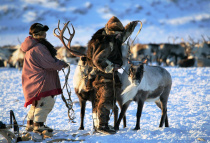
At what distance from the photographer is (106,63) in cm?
405

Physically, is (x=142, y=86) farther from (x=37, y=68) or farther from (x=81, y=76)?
(x=37, y=68)

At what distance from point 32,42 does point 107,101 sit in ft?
5.06

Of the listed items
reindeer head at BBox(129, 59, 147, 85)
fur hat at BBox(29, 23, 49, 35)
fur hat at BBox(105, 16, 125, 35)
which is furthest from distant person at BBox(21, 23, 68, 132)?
reindeer head at BBox(129, 59, 147, 85)

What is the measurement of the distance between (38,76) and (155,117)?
358cm

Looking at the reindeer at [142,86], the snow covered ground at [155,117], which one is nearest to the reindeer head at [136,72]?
the reindeer at [142,86]

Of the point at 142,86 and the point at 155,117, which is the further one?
the point at 155,117

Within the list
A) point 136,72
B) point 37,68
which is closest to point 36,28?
point 37,68

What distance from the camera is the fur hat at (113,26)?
4188 millimetres

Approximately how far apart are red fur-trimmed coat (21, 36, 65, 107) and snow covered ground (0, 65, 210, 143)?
2.50 ft

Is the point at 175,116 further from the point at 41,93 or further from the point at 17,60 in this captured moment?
the point at 17,60

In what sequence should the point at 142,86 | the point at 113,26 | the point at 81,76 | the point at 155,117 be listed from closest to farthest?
the point at 113,26 → the point at 142,86 → the point at 81,76 → the point at 155,117

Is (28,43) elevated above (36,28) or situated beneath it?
situated beneath

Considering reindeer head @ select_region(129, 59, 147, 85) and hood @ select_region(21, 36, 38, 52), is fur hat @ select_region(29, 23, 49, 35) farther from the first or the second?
reindeer head @ select_region(129, 59, 147, 85)

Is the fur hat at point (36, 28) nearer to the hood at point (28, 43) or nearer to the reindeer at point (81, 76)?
the hood at point (28, 43)
